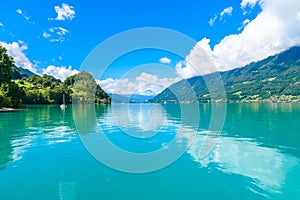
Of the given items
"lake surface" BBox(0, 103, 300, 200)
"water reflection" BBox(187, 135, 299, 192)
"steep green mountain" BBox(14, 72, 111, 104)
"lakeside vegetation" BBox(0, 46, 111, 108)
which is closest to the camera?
"lake surface" BBox(0, 103, 300, 200)

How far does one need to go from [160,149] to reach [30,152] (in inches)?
428

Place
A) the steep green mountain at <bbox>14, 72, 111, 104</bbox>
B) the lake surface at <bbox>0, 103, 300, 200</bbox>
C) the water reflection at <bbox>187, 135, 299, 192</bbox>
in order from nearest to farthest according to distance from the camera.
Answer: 1. the lake surface at <bbox>0, 103, 300, 200</bbox>
2. the water reflection at <bbox>187, 135, 299, 192</bbox>
3. the steep green mountain at <bbox>14, 72, 111, 104</bbox>

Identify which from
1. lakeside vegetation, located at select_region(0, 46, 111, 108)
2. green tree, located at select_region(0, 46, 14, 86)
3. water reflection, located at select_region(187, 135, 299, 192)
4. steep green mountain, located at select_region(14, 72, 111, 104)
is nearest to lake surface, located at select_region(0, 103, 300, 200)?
water reflection, located at select_region(187, 135, 299, 192)

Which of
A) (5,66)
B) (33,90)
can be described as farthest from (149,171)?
(33,90)

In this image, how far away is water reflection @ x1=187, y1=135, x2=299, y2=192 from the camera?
1166cm

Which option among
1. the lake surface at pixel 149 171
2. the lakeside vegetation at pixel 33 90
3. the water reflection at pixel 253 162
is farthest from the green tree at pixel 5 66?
the water reflection at pixel 253 162

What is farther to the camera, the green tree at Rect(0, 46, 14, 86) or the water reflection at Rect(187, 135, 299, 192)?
the green tree at Rect(0, 46, 14, 86)

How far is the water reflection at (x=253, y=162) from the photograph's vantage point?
11.7m

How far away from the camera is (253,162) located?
48.5 ft

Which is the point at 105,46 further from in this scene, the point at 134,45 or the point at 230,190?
the point at 230,190

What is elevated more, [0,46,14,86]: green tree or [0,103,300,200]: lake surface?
[0,46,14,86]: green tree

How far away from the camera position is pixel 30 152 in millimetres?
16609

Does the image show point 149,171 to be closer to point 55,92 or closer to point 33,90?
point 33,90

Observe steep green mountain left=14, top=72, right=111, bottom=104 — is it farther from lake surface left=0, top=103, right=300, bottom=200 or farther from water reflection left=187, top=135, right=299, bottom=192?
water reflection left=187, top=135, right=299, bottom=192
